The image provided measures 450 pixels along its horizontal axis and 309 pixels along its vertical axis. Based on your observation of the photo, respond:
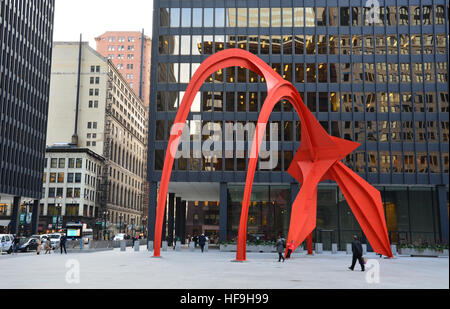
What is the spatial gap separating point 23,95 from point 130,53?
81465 millimetres

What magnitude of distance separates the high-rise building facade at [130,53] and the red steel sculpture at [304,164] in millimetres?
115509

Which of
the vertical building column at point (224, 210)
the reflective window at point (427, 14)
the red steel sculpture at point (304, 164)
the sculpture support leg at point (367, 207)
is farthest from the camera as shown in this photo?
the reflective window at point (427, 14)

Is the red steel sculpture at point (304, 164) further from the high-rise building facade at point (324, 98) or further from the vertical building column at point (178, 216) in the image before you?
the vertical building column at point (178, 216)

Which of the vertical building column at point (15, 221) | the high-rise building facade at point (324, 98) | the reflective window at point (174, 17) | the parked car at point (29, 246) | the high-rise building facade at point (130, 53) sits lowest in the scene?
the parked car at point (29, 246)

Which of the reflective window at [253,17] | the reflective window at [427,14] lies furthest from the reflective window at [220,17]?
the reflective window at [427,14]

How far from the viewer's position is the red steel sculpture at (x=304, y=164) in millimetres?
23578

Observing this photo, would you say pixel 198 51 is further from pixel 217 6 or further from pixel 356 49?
pixel 356 49

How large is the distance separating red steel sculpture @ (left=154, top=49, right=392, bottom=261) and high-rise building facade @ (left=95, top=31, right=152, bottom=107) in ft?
379

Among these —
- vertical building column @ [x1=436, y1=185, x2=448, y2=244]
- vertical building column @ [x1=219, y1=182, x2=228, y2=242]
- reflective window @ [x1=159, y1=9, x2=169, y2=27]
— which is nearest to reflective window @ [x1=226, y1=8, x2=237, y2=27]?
reflective window @ [x1=159, y1=9, x2=169, y2=27]

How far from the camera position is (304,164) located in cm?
2658

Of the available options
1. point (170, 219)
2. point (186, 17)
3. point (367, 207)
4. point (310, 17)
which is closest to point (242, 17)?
point (186, 17)

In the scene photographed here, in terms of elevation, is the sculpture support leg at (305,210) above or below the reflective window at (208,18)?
below

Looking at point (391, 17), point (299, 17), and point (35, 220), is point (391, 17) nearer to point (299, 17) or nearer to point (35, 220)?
point (299, 17)

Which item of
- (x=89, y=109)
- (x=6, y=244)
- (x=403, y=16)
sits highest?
(x=89, y=109)
